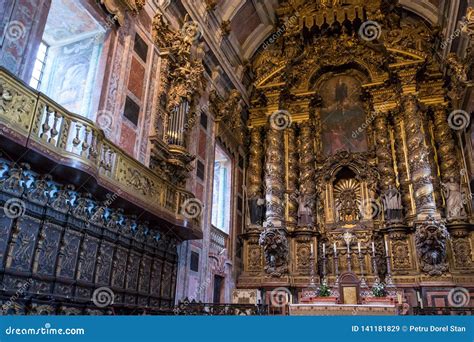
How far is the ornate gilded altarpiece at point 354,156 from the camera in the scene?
1364 centimetres

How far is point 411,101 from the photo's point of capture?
1509cm

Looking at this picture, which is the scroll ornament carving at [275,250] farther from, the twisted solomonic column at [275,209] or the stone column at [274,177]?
the stone column at [274,177]

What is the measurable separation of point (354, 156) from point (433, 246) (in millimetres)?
4396

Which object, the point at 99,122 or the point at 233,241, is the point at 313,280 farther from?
the point at 99,122

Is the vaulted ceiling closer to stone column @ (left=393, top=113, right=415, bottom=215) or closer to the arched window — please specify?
the arched window

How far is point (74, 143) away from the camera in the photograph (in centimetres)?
705

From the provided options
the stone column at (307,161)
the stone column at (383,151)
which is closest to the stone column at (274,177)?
the stone column at (307,161)

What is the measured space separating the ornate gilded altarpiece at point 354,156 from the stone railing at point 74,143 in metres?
6.04

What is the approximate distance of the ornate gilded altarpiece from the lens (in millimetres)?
13641

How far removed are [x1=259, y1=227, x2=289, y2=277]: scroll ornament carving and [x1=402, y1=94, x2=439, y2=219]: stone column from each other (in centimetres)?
450

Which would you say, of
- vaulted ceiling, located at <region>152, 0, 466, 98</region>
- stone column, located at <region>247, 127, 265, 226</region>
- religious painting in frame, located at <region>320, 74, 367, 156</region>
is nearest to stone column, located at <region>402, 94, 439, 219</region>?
religious painting in frame, located at <region>320, 74, 367, 156</region>

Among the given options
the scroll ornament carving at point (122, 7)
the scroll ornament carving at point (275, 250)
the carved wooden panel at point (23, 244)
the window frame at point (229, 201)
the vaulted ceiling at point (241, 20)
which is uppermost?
the vaulted ceiling at point (241, 20)

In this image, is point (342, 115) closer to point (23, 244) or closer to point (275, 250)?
point (275, 250)

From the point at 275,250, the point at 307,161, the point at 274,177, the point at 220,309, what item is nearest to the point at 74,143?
the point at 220,309
